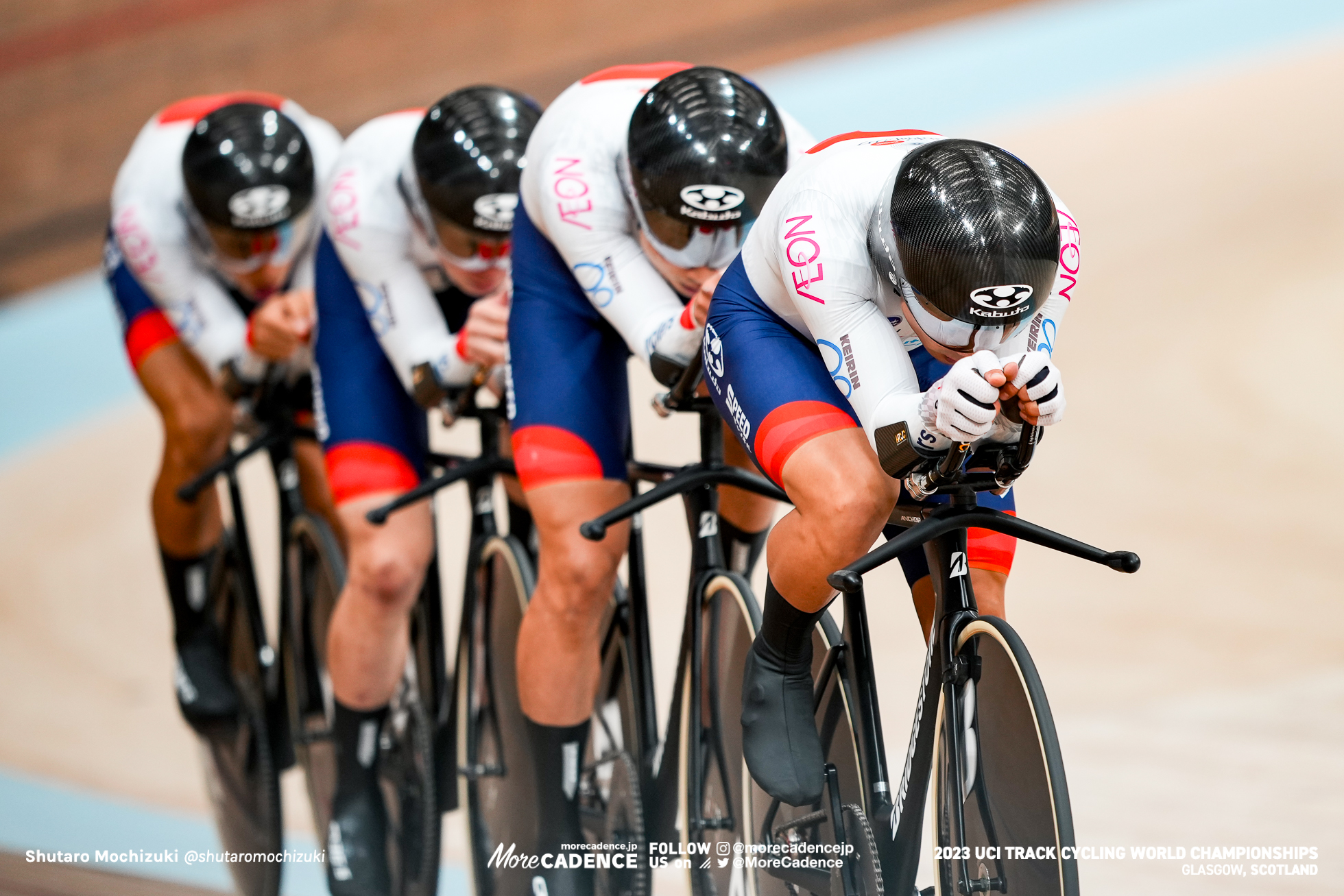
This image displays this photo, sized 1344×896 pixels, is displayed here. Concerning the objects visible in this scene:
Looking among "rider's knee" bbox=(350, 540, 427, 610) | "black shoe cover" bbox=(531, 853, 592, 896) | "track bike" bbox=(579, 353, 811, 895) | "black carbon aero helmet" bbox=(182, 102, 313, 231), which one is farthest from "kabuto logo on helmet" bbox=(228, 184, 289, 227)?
"black shoe cover" bbox=(531, 853, 592, 896)

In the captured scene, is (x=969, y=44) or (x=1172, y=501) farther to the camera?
(x=969, y=44)

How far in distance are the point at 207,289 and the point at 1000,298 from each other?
2568 millimetres

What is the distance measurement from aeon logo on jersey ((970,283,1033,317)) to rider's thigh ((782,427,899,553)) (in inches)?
11.1

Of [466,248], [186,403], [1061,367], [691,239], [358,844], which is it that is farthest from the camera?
[1061,367]

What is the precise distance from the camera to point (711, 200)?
2670 millimetres

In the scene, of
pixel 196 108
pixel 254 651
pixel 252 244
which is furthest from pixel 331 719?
pixel 196 108

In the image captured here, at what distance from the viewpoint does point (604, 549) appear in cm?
293

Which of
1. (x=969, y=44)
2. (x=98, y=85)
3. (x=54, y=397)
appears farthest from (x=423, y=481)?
(x=969, y=44)

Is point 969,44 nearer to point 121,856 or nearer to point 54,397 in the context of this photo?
point 54,397

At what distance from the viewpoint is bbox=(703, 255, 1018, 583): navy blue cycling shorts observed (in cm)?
228

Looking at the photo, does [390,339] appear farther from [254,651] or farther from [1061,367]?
[1061,367]

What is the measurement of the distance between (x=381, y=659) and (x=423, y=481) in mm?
423

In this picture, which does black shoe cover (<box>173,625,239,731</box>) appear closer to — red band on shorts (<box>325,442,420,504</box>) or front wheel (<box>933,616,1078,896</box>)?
red band on shorts (<box>325,442,420,504</box>)

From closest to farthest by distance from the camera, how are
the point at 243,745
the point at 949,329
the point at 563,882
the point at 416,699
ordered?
the point at 949,329 < the point at 563,882 < the point at 416,699 < the point at 243,745
